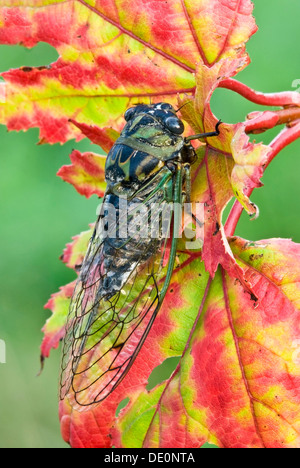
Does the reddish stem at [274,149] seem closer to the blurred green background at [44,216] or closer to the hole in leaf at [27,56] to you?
the blurred green background at [44,216]

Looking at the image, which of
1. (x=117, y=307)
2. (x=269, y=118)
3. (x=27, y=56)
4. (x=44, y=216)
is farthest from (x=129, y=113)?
(x=27, y=56)

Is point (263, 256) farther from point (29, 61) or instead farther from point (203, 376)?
point (29, 61)

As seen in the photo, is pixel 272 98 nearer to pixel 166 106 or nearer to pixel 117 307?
pixel 166 106

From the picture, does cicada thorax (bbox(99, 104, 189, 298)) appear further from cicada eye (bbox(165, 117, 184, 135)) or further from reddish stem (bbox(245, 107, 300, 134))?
reddish stem (bbox(245, 107, 300, 134))

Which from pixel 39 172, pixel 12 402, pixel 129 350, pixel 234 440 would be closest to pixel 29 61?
pixel 39 172

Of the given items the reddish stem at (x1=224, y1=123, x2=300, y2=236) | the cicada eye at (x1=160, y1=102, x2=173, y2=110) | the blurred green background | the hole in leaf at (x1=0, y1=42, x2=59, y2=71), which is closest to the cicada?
the cicada eye at (x1=160, y1=102, x2=173, y2=110)

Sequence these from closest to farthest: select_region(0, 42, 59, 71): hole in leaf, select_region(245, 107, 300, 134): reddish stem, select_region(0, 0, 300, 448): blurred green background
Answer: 1. select_region(245, 107, 300, 134): reddish stem
2. select_region(0, 0, 300, 448): blurred green background
3. select_region(0, 42, 59, 71): hole in leaf

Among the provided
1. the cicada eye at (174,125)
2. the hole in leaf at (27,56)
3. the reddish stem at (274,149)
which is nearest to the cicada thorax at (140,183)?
the cicada eye at (174,125)
